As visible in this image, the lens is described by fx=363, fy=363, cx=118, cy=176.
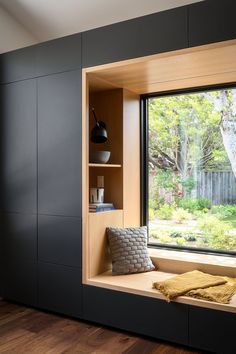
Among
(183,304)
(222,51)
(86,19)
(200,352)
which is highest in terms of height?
(86,19)

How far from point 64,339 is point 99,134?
1.61 m

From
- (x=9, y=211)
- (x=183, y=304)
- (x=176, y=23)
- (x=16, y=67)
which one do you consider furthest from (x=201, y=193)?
(x=16, y=67)

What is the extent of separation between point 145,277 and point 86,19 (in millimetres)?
2373

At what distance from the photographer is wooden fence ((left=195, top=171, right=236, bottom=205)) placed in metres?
3.15

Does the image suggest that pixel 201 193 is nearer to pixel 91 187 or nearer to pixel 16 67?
pixel 91 187

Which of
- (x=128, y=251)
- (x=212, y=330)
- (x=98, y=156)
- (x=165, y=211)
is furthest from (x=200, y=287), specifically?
(x=98, y=156)

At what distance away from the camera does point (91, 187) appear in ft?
11.1

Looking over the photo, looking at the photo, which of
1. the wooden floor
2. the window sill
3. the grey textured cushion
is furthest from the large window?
the wooden floor

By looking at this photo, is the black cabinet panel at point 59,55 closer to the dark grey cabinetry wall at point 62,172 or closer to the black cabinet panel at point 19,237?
the dark grey cabinetry wall at point 62,172

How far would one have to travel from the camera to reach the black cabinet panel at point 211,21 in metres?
2.24

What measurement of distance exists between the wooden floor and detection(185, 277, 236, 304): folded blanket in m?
0.37

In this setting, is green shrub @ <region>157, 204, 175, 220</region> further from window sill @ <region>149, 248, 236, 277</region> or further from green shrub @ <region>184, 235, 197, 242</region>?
window sill @ <region>149, 248, 236, 277</region>

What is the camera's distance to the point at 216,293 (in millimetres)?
2369

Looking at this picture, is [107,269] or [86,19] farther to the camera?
[86,19]
